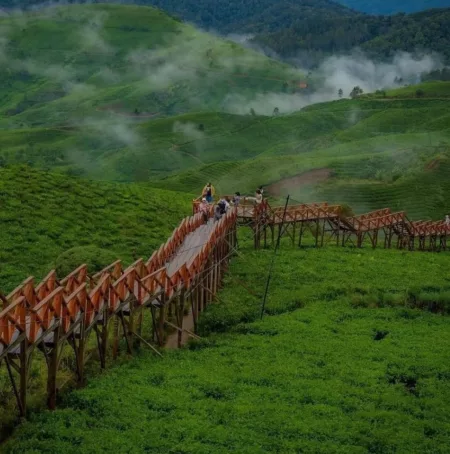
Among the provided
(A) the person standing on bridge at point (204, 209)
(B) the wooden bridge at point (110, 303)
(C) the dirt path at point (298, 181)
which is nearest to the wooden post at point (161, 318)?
(B) the wooden bridge at point (110, 303)

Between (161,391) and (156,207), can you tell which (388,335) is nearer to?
(161,391)

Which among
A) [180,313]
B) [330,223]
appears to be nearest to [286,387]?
[180,313]

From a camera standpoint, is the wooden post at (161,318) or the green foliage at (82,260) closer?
the wooden post at (161,318)

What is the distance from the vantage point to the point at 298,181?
10450 centimetres

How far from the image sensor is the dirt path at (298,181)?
101000mm

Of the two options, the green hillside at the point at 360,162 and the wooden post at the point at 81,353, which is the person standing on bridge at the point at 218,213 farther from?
the green hillside at the point at 360,162

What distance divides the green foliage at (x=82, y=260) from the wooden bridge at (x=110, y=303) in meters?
3.99

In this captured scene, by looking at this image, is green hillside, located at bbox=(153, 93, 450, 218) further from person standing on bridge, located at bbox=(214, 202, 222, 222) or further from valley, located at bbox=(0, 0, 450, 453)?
person standing on bridge, located at bbox=(214, 202, 222, 222)

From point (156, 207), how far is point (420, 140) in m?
85.5

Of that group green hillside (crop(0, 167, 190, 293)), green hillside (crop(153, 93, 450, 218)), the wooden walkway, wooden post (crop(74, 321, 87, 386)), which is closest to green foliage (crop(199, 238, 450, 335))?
the wooden walkway

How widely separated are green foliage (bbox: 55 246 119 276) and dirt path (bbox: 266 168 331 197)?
60478mm

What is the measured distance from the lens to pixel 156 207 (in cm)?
6041

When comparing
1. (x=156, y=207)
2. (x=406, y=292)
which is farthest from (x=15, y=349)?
(x=156, y=207)

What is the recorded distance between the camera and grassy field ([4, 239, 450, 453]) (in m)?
22.5
